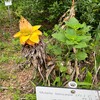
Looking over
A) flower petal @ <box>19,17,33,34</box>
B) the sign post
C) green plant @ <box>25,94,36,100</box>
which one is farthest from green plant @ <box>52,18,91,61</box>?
green plant @ <box>25,94,36,100</box>

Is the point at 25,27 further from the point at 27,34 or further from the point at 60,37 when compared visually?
the point at 60,37

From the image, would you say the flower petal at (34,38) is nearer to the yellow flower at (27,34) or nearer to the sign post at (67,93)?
the yellow flower at (27,34)

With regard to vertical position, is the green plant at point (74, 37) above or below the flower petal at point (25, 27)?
below

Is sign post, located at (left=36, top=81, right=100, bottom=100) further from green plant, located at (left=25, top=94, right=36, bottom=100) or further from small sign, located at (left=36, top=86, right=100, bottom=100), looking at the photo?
green plant, located at (left=25, top=94, right=36, bottom=100)

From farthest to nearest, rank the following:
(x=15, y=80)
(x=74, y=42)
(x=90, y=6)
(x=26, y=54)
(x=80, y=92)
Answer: (x=90, y=6), (x=15, y=80), (x=26, y=54), (x=74, y=42), (x=80, y=92)

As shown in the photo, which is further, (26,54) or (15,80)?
(15,80)

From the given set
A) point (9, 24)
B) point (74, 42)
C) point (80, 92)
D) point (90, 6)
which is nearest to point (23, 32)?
point (74, 42)

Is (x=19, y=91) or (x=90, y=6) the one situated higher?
(x=90, y=6)

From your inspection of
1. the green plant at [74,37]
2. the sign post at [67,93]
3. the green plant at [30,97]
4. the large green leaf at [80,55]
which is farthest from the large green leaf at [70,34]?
the green plant at [30,97]

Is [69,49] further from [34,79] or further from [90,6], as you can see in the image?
[90,6]

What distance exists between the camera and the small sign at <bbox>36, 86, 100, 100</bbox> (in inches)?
45.7

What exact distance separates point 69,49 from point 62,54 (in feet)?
0.43

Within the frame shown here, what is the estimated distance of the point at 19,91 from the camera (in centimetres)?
176

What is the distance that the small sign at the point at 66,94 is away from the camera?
1.16 metres
